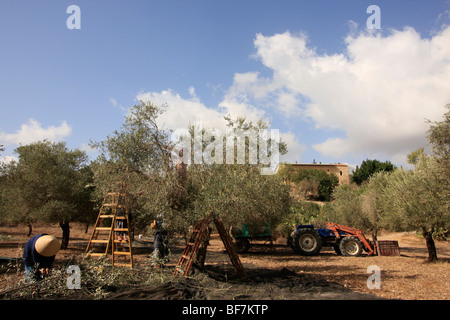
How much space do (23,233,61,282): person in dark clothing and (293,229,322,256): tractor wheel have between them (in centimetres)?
1356

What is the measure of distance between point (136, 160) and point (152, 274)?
3491 mm

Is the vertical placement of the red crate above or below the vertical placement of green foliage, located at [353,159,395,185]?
below

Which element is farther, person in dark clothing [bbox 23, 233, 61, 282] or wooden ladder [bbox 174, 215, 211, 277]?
wooden ladder [bbox 174, 215, 211, 277]

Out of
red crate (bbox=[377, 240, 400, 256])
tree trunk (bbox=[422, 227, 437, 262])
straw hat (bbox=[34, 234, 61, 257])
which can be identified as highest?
straw hat (bbox=[34, 234, 61, 257])

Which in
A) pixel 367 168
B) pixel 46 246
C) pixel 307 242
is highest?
pixel 367 168

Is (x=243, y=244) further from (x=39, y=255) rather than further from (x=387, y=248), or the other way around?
(x=39, y=255)

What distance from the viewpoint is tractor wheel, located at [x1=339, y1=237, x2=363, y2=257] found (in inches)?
656

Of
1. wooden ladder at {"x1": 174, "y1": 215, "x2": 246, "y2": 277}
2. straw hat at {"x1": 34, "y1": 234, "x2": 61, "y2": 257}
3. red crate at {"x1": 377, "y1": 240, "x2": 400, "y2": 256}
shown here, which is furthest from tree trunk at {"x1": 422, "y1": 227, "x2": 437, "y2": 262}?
straw hat at {"x1": 34, "y1": 234, "x2": 61, "y2": 257}

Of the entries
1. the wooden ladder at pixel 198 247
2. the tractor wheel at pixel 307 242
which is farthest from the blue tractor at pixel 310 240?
the wooden ladder at pixel 198 247

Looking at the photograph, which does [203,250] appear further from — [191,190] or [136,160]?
[136,160]

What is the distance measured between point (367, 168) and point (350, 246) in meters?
48.0

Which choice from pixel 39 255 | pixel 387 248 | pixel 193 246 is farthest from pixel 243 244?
pixel 39 255

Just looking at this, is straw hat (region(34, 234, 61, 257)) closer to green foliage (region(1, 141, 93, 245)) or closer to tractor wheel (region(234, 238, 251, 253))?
green foliage (region(1, 141, 93, 245))

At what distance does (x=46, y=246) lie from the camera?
6.03m
